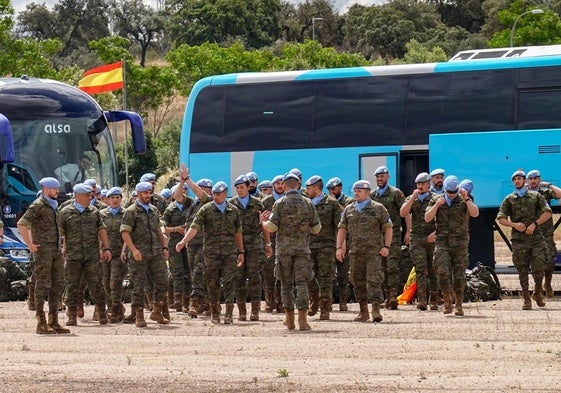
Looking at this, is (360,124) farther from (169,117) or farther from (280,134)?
(169,117)

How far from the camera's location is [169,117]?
82250 millimetres

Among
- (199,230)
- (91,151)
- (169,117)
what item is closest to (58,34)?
(169,117)

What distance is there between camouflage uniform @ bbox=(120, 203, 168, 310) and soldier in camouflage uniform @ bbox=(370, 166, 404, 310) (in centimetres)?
379

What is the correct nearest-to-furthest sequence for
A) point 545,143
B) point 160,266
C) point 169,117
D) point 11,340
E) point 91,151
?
point 11,340
point 160,266
point 545,143
point 91,151
point 169,117

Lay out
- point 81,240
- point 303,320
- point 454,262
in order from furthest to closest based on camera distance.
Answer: point 454,262
point 81,240
point 303,320

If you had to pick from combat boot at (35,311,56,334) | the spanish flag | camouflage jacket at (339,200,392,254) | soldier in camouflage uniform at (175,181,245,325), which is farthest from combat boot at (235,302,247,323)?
the spanish flag

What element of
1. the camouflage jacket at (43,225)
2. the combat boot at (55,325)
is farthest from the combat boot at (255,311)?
the camouflage jacket at (43,225)

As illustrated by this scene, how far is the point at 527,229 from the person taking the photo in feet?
70.5

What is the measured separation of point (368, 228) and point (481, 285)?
4322 millimetres

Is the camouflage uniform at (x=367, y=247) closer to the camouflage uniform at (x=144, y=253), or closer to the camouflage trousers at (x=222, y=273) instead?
the camouflage trousers at (x=222, y=273)

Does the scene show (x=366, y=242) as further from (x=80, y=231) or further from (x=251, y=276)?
(x=80, y=231)

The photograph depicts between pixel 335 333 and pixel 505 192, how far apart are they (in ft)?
24.5

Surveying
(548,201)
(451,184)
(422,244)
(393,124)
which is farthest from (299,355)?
(393,124)

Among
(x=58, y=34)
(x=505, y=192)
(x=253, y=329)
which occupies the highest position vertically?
(x=58, y=34)
